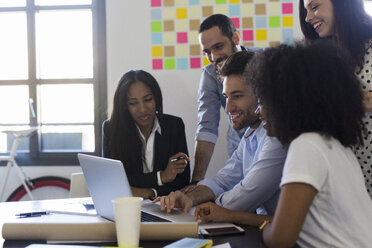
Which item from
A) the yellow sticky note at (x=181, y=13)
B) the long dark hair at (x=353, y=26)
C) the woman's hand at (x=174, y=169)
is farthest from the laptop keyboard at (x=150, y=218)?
the yellow sticky note at (x=181, y=13)

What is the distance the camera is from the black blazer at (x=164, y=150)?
207 cm

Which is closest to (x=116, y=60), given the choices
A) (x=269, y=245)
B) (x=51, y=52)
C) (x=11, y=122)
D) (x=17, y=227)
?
(x=51, y=52)

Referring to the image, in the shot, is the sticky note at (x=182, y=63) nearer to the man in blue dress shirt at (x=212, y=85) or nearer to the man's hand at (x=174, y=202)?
the man in blue dress shirt at (x=212, y=85)

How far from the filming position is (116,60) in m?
3.27

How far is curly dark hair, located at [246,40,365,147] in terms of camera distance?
1.01 m

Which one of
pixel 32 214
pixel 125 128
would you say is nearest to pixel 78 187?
pixel 125 128

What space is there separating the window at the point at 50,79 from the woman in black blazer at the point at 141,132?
44.9 inches

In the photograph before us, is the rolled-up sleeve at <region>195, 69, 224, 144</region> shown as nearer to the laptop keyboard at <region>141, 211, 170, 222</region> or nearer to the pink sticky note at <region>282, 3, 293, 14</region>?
the pink sticky note at <region>282, 3, 293, 14</region>

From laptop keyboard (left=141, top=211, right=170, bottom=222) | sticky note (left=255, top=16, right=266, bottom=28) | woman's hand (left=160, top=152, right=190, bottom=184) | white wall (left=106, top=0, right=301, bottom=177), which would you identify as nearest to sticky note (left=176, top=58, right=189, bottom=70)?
white wall (left=106, top=0, right=301, bottom=177)

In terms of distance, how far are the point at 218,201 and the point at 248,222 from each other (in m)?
0.20

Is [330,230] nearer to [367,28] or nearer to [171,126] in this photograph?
[367,28]

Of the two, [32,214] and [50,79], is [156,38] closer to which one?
[50,79]

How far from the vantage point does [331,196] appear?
0.99 metres

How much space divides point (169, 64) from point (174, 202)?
1.92 metres
